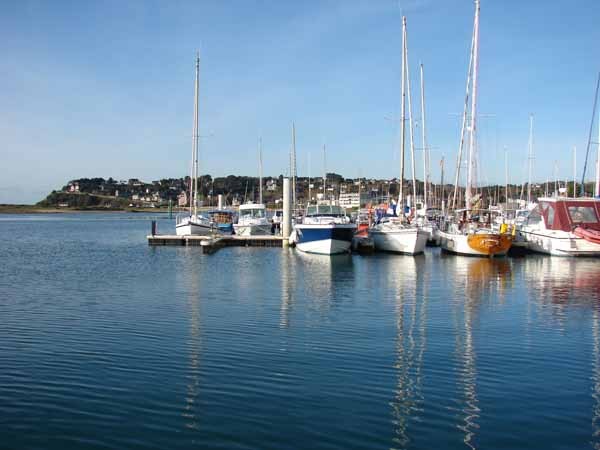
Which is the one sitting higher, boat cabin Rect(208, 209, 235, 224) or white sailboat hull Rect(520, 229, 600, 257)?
boat cabin Rect(208, 209, 235, 224)

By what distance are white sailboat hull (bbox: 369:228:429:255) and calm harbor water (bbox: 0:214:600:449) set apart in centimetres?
1335

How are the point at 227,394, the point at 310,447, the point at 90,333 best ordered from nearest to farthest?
1. the point at 310,447
2. the point at 227,394
3. the point at 90,333

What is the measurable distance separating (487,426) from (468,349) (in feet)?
16.1

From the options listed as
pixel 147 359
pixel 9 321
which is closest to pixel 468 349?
pixel 147 359

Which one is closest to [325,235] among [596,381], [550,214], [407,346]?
[550,214]

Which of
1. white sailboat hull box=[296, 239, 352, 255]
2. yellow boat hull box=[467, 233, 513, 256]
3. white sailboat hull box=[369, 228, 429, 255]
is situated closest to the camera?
yellow boat hull box=[467, 233, 513, 256]

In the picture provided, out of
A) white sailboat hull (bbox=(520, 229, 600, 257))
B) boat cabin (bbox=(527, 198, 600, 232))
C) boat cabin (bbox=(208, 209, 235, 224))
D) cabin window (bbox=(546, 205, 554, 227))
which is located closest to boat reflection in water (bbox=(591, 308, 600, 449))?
white sailboat hull (bbox=(520, 229, 600, 257))

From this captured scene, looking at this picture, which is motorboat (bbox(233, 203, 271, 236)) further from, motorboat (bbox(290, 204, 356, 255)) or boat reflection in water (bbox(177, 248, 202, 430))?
boat reflection in water (bbox(177, 248, 202, 430))

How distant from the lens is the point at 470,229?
1594 inches

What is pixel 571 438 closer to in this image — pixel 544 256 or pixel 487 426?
pixel 487 426

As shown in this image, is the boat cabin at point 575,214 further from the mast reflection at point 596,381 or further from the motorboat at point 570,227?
the mast reflection at point 596,381

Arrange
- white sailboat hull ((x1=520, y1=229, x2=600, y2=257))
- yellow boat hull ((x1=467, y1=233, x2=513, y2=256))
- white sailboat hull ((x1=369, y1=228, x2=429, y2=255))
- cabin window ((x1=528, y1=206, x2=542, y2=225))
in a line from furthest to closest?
cabin window ((x1=528, y1=206, x2=542, y2=225)) < white sailboat hull ((x1=369, y1=228, x2=429, y2=255)) < white sailboat hull ((x1=520, y1=229, x2=600, y2=257)) < yellow boat hull ((x1=467, y1=233, x2=513, y2=256))

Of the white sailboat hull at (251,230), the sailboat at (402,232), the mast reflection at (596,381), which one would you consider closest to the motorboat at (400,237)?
the sailboat at (402,232)

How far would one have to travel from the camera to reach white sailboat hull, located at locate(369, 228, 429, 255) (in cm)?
3924
